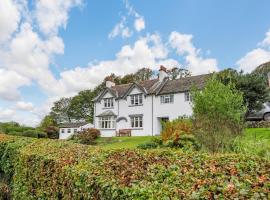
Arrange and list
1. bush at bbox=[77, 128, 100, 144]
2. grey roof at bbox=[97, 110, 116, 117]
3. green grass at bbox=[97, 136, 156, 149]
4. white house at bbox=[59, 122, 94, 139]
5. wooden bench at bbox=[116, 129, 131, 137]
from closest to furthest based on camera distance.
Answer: green grass at bbox=[97, 136, 156, 149] → bush at bbox=[77, 128, 100, 144] → wooden bench at bbox=[116, 129, 131, 137] → grey roof at bbox=[97, 110, 116, 117] → white house at bbox=[59, 122, 94, 139]

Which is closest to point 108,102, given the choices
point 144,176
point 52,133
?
point 52,133

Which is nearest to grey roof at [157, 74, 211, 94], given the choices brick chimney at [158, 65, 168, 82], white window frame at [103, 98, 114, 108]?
brick chimney at [158, 65, 168, 82]

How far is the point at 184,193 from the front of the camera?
278cm

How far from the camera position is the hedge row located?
2857mm

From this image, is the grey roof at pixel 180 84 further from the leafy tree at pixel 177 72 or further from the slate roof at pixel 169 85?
the leafy tree at pixel 177 72

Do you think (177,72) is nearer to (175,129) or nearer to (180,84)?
(180,84)

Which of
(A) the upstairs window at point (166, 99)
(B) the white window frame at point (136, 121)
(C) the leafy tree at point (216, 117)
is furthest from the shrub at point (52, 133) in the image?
(C) the leafy tree at point (216, 117)

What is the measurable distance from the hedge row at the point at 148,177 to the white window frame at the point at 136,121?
95.5 feet

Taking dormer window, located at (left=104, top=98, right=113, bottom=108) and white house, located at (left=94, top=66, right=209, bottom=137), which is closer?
white house, located at (left=94, top=66, right=209, bottom=137)

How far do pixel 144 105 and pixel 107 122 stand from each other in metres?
6.27

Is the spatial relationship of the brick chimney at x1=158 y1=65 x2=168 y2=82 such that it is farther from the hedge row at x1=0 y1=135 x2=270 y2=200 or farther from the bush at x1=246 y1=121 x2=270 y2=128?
the hedge row at x1=0 y1=135 x2=270 y2=200

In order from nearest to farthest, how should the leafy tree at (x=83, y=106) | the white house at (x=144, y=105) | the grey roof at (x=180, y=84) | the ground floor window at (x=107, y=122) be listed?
1. the grey roof at (x=180, y=84)
2. the white house at (x=144, y=105)
3. the ground floor window at (x=107, y=122)
4. the leafy tree at (x=83, y=106)

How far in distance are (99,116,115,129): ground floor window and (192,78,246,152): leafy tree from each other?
2607cm

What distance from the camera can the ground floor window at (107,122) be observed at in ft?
122
